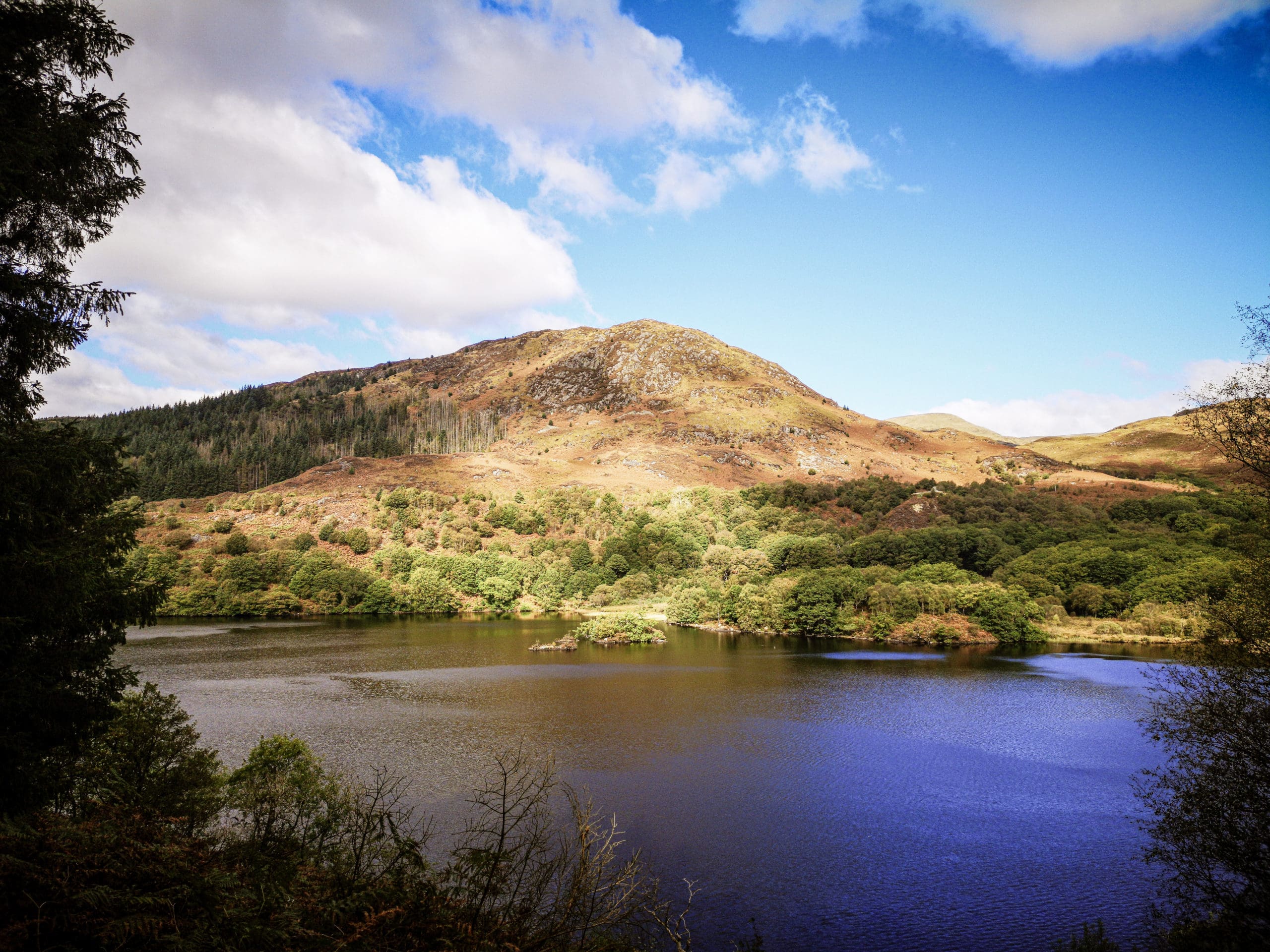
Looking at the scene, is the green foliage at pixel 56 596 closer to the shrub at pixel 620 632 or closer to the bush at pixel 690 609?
the shrub at pixel 620 632

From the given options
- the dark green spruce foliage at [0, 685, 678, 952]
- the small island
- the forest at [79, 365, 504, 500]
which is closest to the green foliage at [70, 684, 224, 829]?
the dark green spruce foliage at [0, 685, 678, 952]

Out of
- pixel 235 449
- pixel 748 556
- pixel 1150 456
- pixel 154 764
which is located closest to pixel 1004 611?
pixel 748 556

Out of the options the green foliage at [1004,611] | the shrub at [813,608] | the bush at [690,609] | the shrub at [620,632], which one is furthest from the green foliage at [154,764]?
the green foliage at [1004,611]

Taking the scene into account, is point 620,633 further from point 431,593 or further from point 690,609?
point 431,593

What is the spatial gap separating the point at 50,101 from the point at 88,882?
12.2 m

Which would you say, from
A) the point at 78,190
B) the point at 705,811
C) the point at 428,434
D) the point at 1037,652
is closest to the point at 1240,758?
the point at 705,811

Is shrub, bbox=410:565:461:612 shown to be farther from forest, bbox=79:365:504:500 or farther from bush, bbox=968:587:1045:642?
forest, bbox=79:365:504:500

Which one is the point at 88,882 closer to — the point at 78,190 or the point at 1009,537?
the point at 78,190

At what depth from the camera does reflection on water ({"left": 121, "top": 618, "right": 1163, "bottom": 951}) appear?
834 inches

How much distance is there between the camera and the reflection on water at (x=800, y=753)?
21188 mm

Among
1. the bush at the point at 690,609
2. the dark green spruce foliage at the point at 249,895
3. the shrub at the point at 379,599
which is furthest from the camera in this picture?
the shrub at the point at 379,599

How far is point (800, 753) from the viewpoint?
35125 millimetres

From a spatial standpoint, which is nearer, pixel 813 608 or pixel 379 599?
pixel 813 608

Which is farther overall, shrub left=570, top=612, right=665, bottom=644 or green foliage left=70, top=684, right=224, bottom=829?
shrub left=570, top=612, right=665, bottom=644
